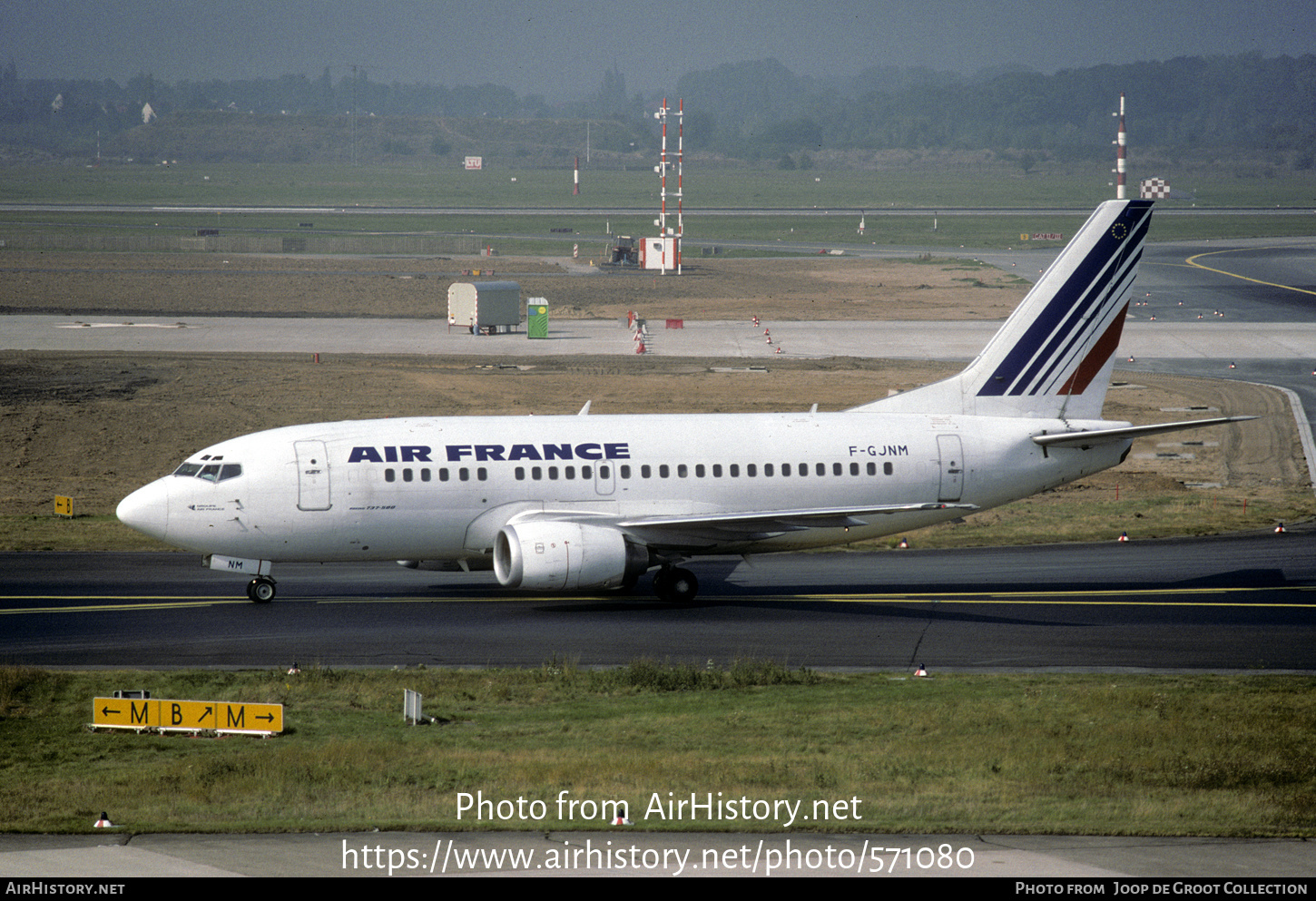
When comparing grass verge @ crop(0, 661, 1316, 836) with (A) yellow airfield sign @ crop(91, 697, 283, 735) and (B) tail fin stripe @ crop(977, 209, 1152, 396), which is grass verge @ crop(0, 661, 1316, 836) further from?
(B) tail fin stripe @ crop(977, 209, 1152, 396)

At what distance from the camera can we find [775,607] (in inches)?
1369

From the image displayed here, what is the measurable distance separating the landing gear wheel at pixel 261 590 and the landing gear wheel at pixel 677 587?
9.67 metres

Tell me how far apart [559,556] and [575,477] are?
2611 mm

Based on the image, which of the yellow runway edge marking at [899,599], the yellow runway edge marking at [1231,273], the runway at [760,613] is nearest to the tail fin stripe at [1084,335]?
the runway at [760,613]

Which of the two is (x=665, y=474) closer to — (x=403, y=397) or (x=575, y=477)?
(x=575, y=477)

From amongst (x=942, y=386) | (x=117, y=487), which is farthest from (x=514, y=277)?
(x=942, y=386)

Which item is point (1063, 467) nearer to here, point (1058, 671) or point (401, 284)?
point (1058, 671)

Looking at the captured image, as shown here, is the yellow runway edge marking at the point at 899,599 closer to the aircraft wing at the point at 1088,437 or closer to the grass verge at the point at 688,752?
the aircraft wing at the point at 1088,437

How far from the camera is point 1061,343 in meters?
37.7

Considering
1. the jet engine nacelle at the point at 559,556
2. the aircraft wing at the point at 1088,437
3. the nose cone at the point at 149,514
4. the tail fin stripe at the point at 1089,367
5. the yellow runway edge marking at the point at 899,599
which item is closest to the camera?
the jet engine nacelle at the point at 559,556

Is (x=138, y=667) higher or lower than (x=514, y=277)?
lower

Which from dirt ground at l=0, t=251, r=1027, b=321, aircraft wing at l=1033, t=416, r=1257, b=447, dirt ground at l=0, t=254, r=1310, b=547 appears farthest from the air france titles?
dirt ground at l=0, t=251, r=1027, b=321

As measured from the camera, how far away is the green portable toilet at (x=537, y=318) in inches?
3253
